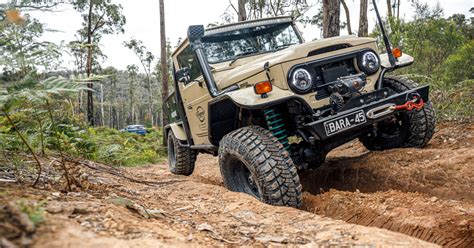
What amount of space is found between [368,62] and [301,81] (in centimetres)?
82

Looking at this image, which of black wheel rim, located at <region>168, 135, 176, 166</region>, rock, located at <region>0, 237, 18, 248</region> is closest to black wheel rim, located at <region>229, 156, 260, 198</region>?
rock, located at <region>0, 237, 18, 248</region>

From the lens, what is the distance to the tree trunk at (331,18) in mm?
6809

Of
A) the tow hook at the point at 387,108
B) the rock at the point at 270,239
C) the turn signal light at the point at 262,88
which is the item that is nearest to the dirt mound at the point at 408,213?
the tow hook at the point at 387,108

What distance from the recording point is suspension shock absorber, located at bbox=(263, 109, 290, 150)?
337 centimetres

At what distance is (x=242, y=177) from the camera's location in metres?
3.53

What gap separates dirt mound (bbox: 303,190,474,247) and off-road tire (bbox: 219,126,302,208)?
0.36 metres

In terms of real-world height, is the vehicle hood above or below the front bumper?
above

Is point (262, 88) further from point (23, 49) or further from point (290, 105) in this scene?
point (23, 49)

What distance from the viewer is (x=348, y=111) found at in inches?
122

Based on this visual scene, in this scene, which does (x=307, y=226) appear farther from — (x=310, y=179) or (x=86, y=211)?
(x=310, y=179)

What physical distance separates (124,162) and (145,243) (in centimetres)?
684

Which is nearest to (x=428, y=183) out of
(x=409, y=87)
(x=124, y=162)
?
(x=409, y=87)

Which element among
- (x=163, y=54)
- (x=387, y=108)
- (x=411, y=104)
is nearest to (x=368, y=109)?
(x=387, y=108)

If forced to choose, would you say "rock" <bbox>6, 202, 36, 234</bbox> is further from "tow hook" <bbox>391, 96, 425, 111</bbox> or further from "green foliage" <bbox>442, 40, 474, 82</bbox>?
"green foliage" <bbox>442, 40, 474, 82</bbox>
